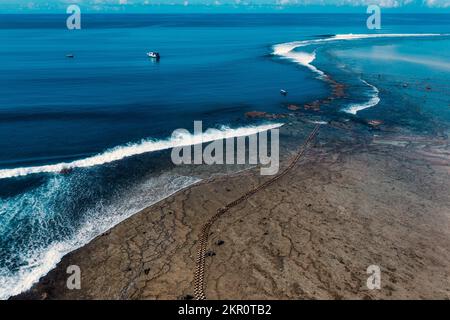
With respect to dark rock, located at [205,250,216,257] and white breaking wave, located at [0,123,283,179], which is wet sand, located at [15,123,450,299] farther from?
white breaking wave, located at [0,123,283,179]

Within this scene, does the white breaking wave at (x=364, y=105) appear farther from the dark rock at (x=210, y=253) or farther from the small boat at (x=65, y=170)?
the small boat at (x=65, y=170)

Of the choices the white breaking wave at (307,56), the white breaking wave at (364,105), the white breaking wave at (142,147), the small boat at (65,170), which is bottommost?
the small boat at (65,170)

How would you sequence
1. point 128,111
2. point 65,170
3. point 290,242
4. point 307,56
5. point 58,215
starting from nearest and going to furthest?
point 290,242 → point 58,215 → point 65,170 → point 128,111 → point 307,56

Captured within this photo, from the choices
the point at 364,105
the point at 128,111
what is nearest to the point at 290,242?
the point at 128,111

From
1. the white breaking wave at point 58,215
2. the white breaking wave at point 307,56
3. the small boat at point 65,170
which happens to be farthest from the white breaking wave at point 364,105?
the small boat at point 65,170

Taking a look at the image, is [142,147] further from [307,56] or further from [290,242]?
[307,56]

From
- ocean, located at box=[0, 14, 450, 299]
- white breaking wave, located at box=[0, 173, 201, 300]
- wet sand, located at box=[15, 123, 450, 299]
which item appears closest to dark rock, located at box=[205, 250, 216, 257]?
wet sand, located at box=[15, 123, 450, 299]
